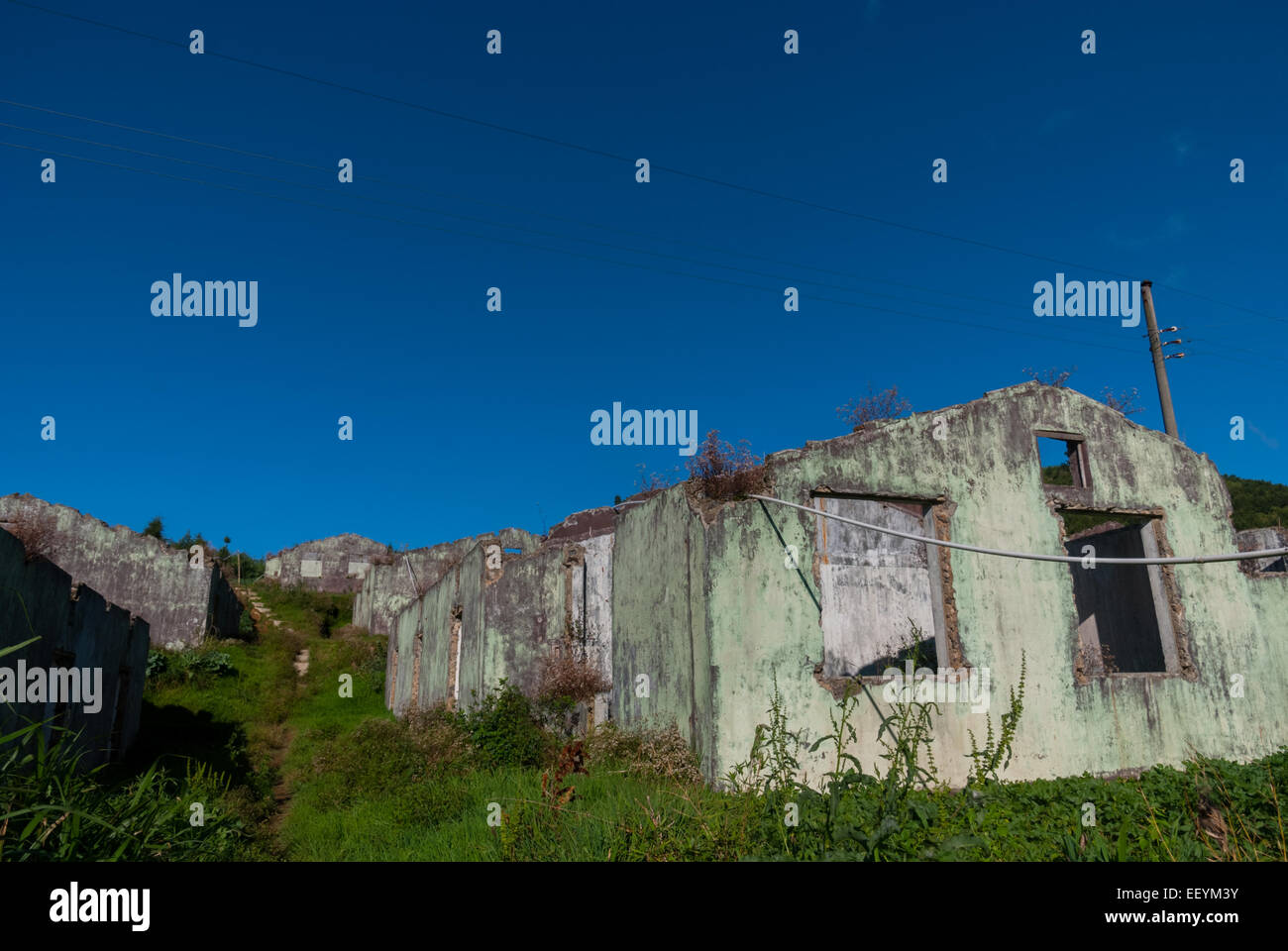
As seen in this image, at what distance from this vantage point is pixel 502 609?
577 inches

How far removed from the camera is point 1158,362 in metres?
21.1

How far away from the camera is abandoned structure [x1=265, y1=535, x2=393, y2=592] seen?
38719mm

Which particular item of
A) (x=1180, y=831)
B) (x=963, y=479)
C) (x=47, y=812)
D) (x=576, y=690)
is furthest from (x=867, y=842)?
(x=576, y=690)

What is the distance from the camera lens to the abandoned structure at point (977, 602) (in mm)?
9398

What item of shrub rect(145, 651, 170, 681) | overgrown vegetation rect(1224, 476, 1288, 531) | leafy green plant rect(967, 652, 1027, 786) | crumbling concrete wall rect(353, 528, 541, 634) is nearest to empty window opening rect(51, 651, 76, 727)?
shrub rect(145, 651, 170, 681)

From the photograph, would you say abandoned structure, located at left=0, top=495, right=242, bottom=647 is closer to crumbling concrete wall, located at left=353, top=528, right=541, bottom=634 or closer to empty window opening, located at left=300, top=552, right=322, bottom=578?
crumbling concrete wall, located at left=353, top=528, right=541, bottom=634

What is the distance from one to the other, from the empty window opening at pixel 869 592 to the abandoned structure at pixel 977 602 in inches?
134

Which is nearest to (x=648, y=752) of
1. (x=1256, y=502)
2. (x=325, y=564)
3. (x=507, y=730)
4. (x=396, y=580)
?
(x=507, y=730)

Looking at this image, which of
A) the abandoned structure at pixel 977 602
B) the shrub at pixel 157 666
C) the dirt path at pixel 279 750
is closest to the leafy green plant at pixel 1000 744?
the abandoned structure at pixel 977 602

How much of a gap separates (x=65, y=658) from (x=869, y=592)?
13.2 m

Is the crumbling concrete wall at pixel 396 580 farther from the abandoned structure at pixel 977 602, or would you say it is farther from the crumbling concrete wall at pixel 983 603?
the crumbling concrete wall at pixel 983 603

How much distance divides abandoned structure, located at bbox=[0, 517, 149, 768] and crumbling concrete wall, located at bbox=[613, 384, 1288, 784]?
6369 millimetres
